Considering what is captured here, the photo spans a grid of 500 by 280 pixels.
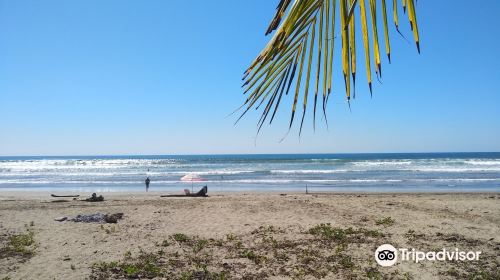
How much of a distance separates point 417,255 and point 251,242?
10.2 feet

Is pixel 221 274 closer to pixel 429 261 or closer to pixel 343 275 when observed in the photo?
pixel 343 275

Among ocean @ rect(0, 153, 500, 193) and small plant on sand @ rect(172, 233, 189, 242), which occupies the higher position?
small plant on sand @ rect(172, 233, 189, 242)

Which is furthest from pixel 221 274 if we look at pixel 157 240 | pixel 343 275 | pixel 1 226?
pixel 1 226

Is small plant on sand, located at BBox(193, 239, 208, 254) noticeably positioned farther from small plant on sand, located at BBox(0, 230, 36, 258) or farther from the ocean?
the ocean

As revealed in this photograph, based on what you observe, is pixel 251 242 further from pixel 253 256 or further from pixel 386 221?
pixel 386 221

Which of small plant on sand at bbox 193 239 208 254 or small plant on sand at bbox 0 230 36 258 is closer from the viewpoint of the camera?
small plant on sand at bbox 0 230 36 258

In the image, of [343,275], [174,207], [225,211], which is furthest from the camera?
[174,207]

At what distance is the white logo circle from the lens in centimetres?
598

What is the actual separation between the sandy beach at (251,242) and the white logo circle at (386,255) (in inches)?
5.7

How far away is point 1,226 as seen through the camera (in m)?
9.41

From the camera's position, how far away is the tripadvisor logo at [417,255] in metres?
6.02

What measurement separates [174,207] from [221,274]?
7.71 metres

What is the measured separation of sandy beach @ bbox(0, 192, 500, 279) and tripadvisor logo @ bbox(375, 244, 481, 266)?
16 centimetres

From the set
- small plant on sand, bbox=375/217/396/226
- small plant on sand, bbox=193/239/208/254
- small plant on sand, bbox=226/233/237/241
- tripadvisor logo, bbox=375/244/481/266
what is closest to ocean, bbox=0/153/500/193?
small plant on sand, bbox=375/217/396/226
